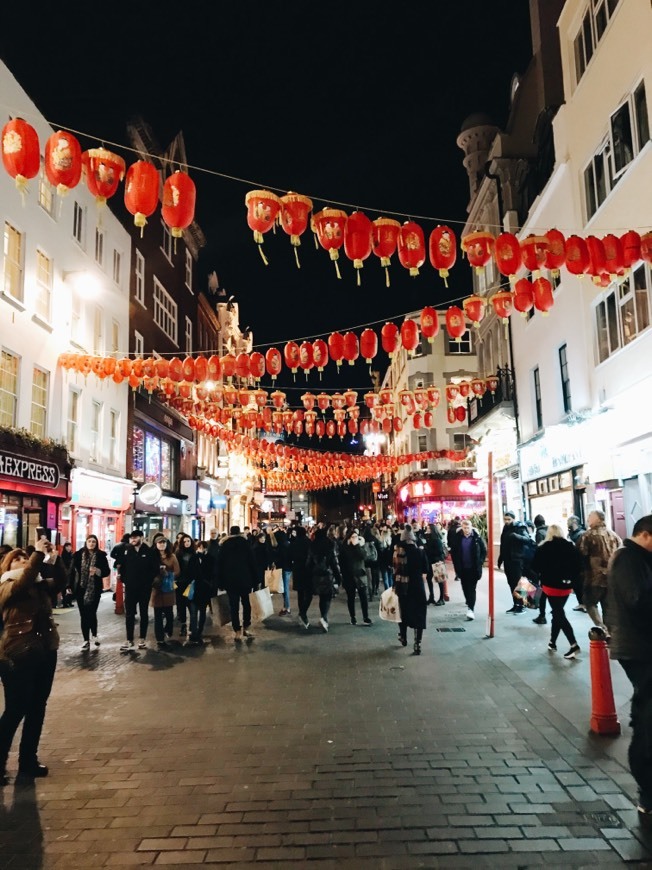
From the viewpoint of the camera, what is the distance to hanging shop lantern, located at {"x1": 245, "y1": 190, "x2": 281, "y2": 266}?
9461 mm

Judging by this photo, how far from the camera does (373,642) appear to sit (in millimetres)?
11172

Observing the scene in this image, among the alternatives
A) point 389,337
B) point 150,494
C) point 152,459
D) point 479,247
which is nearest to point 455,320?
point 389,337

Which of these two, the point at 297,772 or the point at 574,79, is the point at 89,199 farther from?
the point at 297,772

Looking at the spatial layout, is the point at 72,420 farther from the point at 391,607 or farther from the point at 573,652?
the point at 573,652

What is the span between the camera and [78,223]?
20.8 m

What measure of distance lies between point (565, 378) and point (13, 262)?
15.4 metres

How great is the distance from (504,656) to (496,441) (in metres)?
18.1

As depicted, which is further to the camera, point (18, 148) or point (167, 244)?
point (167, 244)

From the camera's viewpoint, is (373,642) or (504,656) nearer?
(504,656)

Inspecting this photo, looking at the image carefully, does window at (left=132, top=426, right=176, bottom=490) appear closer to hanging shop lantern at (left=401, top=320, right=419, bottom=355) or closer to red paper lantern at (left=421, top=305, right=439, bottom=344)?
A: hanging shop lantern at (left=401, top=320, right=419, bottom=355)

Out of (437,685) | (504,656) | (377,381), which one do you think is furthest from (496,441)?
(377,381)

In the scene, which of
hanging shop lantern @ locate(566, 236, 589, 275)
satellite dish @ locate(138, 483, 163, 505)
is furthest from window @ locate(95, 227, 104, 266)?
hanging shop lantern @ locate(566, 236, 589, 275)

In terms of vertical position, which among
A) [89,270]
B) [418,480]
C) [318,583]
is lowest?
[318,583]

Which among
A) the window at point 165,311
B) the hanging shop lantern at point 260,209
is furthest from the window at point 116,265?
the hanging shop lantern at point 260,209
